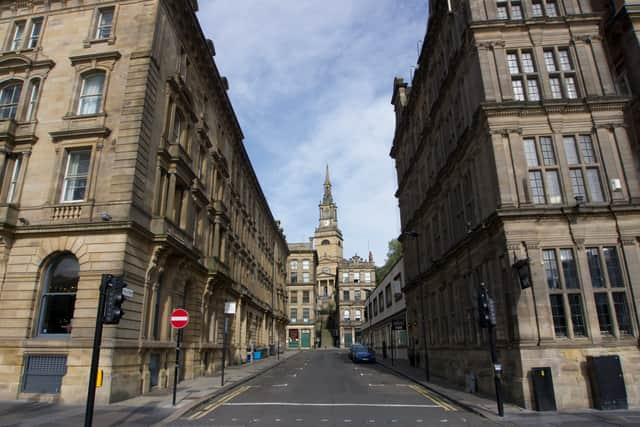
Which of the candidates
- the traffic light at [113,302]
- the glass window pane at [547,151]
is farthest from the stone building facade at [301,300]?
the traffic light at [113,302]

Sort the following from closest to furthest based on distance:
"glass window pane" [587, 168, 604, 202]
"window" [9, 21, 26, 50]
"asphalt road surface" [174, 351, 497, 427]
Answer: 1. "asphalt road surface" [174, 351, 497, 427]
2. "glass window pane" [587, 168, 604, 202]
3. "window" [9, 21, 26, 50]

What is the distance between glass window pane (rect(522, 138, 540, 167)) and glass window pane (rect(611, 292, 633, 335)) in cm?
563

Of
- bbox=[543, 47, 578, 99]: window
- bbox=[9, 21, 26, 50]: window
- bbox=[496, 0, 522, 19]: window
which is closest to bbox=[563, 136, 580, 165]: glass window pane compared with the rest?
bbox=[543, 47, 578, 99]: window

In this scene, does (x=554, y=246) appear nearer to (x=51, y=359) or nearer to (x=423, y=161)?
(x=423, y=161)

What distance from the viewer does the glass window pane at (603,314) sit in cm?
1430

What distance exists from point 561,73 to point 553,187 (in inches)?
210

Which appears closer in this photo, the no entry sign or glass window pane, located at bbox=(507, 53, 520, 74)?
the no entry sign

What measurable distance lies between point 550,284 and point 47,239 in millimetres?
19855

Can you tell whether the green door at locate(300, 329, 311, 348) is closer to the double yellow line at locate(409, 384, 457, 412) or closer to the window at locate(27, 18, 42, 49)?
the double yellow line at locate(409, 384, 457, 412)

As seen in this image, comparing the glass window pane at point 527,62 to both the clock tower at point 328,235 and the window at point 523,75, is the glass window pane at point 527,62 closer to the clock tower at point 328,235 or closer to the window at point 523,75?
the window at point 523,75

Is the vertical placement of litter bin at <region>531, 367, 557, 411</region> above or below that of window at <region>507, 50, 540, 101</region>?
below

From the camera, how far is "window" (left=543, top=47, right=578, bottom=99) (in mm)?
17047

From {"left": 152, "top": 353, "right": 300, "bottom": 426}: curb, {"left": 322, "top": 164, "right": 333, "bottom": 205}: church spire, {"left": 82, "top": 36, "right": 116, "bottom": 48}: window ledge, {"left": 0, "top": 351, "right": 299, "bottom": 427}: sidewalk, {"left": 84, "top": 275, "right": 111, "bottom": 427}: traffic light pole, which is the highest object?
{"left": 322, "top": 164, "right": 333, "bottom": 205}: church spire

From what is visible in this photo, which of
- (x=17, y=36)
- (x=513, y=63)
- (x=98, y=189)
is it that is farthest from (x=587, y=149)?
(x=17, y=36)
